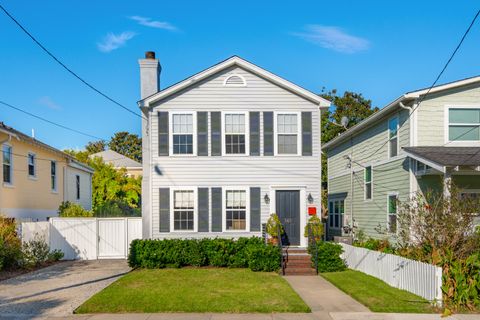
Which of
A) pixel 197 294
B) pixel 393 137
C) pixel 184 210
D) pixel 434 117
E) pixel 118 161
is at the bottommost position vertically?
pixel 197 294

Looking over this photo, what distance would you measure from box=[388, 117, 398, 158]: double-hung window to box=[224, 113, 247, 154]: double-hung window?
5.59m

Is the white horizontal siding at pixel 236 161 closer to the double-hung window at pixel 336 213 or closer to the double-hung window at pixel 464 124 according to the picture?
the double-hung window at pixel 464 124

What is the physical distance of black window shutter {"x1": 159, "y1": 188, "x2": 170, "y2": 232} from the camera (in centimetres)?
1614

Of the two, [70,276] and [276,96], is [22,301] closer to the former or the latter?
[70,276]

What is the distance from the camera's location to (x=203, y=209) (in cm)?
1617

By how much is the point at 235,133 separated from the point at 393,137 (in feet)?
19.5

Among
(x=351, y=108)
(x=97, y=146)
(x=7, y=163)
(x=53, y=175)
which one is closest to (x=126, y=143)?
(x=97, y=146)

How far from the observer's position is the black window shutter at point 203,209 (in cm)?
1612

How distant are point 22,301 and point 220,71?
10.1 metres

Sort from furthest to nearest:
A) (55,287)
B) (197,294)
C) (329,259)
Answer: (329,259)
(55,287)
(197,294)

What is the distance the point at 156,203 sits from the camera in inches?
637

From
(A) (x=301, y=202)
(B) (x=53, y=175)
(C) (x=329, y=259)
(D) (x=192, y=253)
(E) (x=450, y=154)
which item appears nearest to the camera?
(E) (x=450, y=154)

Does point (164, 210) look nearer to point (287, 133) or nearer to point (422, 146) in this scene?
point (287, 133)

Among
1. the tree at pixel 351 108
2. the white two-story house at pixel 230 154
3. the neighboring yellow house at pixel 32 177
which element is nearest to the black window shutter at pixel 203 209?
the white two-story house at pixel 230 154
